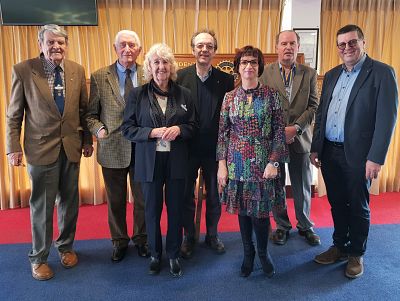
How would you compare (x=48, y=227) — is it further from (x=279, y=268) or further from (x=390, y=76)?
(x=390, y=76)

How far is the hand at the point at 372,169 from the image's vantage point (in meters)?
2.11

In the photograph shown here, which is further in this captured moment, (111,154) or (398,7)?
(398,7)

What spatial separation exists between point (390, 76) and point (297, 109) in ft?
2.42

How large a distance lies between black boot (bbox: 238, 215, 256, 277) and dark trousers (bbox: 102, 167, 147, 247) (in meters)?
0.83

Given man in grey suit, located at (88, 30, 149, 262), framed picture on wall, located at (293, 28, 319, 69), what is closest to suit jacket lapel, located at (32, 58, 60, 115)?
man in grey suit, located at (88, 30, 149, 262)

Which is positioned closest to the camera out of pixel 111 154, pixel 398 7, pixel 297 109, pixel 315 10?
pixel 111 154

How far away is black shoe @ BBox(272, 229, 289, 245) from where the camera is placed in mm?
2828

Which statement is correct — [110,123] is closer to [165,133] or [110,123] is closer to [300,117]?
[165,133]

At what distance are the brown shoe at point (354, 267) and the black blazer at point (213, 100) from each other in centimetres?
125

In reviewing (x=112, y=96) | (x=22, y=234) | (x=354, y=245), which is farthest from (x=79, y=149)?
(x=354, y=245)

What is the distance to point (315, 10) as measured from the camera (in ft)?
12.1

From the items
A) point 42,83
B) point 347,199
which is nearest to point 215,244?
point 347,199

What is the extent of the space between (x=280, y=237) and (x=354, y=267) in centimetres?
66

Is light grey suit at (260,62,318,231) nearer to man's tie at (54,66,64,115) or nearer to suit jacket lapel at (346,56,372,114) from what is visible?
suit jacket lapel at (346,56,372,114)
